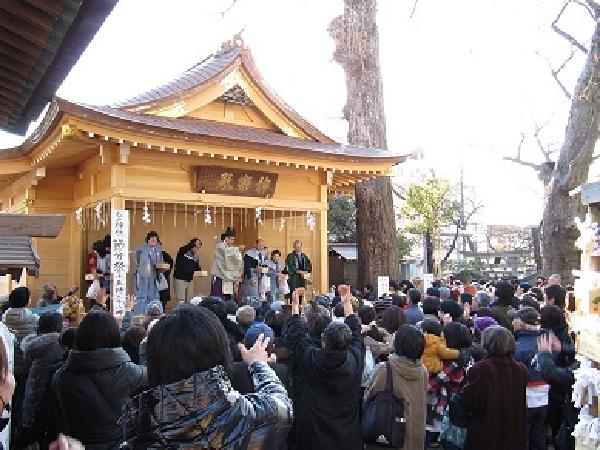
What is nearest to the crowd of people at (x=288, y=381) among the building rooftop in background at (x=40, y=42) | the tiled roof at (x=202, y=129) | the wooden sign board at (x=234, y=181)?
the building rooftop in background at (x=40, y=42)

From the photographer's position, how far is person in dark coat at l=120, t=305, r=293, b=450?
2.00 metres

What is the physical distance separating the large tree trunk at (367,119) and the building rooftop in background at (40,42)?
11.0m

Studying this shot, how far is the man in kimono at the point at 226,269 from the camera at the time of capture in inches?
448

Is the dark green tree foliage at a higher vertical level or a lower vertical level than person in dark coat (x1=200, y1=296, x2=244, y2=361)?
higher

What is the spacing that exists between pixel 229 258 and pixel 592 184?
26.3ft

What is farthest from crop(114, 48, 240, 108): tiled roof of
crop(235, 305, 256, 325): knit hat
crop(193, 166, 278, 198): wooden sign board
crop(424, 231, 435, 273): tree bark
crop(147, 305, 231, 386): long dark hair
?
crop(147, 305, 231, 386): long dark hair

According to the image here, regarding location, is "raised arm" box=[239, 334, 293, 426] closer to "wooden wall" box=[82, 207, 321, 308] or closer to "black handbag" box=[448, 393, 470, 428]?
"black handbag" box=[448, 393, 470, 428]

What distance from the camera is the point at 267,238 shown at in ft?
48.3

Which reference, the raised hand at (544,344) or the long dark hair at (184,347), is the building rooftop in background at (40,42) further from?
the raised hand at (544,344)

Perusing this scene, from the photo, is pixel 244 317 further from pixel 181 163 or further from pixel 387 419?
pixel 181 163

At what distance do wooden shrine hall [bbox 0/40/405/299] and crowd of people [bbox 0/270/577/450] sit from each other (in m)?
4.60

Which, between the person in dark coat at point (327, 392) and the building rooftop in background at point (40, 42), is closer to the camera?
the building rooftop in background at point (40, 42)

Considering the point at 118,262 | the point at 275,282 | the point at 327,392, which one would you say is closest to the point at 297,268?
the point at 275,282

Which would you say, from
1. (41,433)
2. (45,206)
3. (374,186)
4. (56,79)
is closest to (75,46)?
(56,79)
